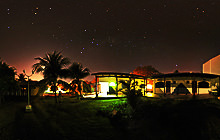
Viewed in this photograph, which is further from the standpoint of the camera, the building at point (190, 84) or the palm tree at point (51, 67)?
the building at point (190, 84)

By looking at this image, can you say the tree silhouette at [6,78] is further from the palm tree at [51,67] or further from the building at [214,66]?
the building at [214,66]

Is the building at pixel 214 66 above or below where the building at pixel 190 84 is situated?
above

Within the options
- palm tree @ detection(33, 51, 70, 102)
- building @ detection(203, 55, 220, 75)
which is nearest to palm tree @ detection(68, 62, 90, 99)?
palm tree @ detection(33, 51, 70, 102)

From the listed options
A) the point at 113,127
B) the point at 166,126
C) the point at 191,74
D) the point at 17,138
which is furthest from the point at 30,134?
the point at 191,74

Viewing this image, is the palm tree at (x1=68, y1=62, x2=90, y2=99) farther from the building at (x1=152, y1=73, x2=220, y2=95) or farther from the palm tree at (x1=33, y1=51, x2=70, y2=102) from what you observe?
the building at (x1=152, y1=73, x2=220, y2=95)

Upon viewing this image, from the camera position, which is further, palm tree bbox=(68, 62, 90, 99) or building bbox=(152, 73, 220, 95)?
building bbox=(152, 73, 220, 95)

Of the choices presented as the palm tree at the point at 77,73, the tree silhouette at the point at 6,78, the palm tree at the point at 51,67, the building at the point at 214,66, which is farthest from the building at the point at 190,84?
the tree silhouette at the point at 6,78

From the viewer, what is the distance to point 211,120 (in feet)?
25.6

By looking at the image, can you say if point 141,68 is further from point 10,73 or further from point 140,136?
point 140,136

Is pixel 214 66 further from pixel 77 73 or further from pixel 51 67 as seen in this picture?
pixel 51 67

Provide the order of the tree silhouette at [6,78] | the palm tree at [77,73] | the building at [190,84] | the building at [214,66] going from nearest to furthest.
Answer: the tree silhouette at [6,78] < the palm tree at [77,73] < the building at [190,84] < the building at [214,66]

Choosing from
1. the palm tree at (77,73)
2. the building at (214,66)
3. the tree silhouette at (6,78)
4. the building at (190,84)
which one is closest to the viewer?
the tree silhouette at (6,78)

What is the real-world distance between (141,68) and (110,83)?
109ft

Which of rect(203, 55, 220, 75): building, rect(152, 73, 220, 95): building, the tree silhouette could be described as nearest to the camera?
the tree silhouette
